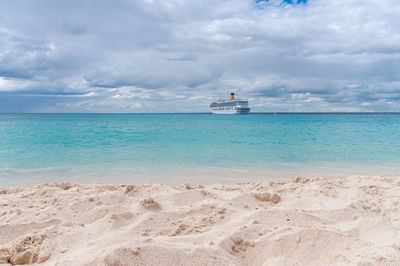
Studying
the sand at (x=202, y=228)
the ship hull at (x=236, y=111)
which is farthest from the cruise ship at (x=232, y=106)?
the sand at (x=202, y=228)

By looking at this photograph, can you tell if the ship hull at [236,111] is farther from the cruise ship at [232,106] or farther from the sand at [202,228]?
the sand at [202,228]

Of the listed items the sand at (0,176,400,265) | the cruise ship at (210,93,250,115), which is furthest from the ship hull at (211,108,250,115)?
the sand at (0,176,400,265)

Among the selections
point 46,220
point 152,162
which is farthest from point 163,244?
point 152,162

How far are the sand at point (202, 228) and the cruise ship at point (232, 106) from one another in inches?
3238

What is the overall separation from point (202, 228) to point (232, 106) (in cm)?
8723

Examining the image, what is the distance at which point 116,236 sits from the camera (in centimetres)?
271

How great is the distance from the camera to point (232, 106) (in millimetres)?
88750

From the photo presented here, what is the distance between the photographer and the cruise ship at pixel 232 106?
282 ft

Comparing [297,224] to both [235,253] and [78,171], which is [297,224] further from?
[78,171]

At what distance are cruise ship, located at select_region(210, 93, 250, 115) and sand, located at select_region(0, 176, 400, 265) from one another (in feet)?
270

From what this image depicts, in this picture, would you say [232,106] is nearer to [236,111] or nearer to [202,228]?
[236,111]

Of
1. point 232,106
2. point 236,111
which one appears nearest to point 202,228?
point 236,111

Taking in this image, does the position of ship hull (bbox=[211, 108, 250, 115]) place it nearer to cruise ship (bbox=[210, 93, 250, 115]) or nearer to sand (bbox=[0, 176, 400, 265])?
cruise ship (bbox=[210, 93, 250, 115])

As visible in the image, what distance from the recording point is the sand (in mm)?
2191
